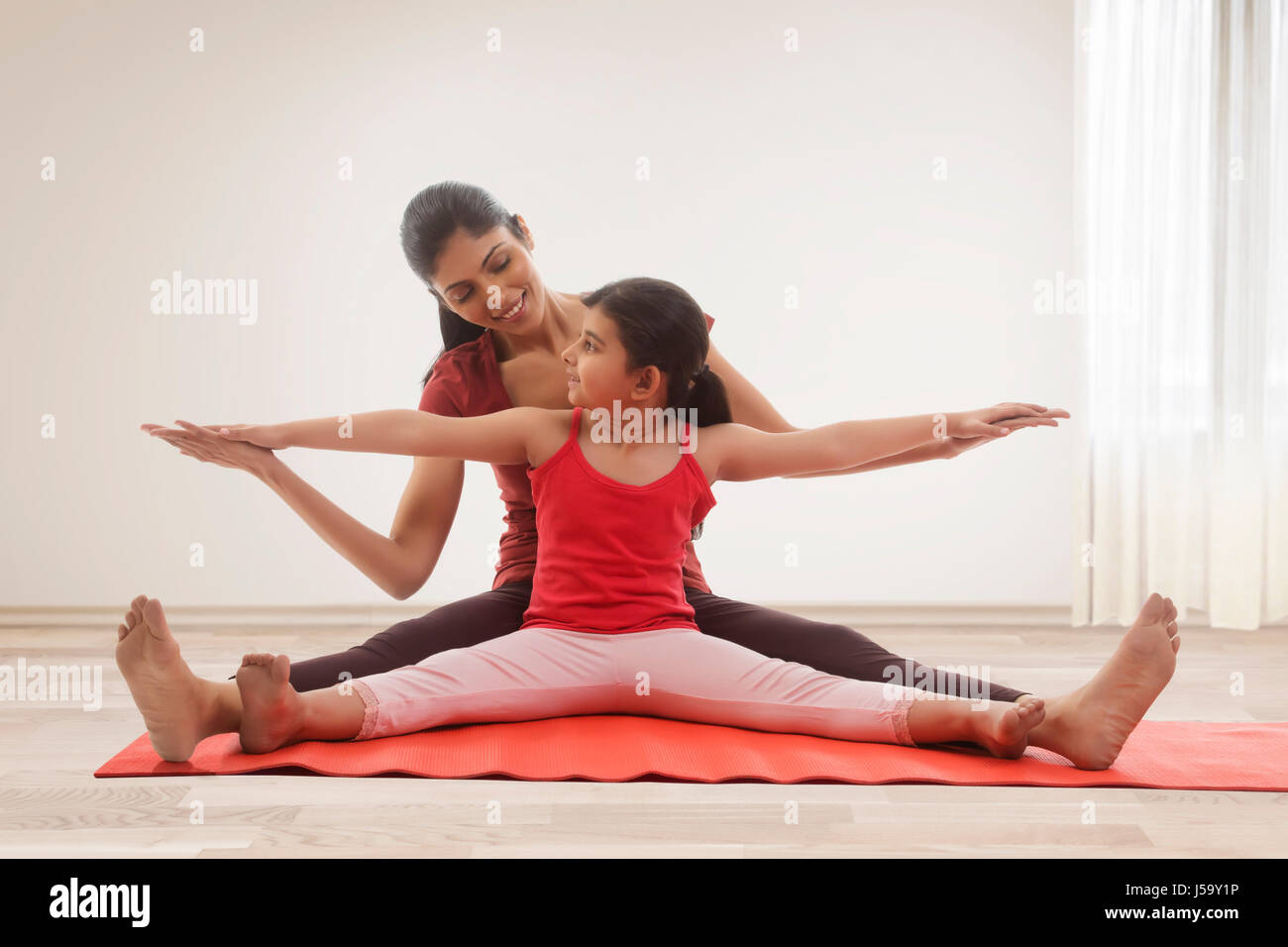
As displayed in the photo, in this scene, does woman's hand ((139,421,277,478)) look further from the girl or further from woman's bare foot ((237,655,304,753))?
woman's bare foot ((237,655,304,753))

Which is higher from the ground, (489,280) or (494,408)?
(489,280)

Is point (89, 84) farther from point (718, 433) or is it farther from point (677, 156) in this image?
point (718, 433)

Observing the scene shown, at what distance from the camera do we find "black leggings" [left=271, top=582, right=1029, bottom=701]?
1.91 metres

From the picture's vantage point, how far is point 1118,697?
66.2 inches

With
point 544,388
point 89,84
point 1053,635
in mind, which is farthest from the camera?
point 89,84

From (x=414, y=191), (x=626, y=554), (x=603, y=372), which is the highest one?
(x=414, y=191)

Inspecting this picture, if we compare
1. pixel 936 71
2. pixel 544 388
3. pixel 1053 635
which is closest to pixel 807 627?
pixel 544 388

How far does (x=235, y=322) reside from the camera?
3621 mm

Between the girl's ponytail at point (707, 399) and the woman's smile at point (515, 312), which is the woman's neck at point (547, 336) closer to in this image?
the woman's smile at point (515, 312)

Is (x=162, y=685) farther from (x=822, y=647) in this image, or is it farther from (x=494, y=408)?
(x=822, y=647)

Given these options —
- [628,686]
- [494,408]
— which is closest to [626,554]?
[628,686]

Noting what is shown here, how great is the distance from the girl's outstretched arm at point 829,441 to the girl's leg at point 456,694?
404mm

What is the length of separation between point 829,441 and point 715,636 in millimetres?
431
